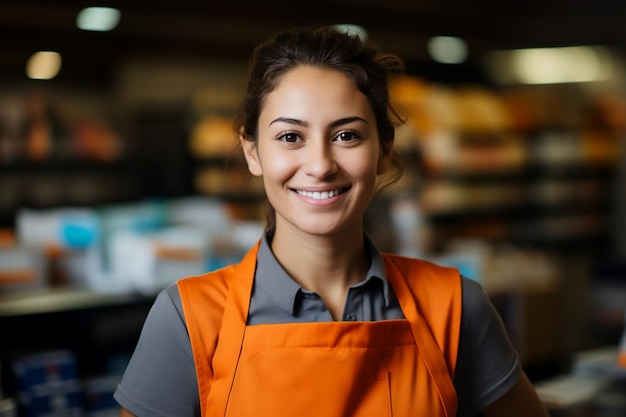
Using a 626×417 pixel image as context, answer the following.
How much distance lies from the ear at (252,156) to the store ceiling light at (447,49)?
6.66 m

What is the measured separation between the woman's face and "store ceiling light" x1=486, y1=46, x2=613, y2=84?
9866mm

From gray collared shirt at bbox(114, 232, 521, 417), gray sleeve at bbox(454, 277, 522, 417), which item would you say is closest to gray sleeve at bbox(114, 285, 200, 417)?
gray collared shirt at bbox(114, 232, 521, 417)

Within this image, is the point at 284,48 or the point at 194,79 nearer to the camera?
the point at 284,48

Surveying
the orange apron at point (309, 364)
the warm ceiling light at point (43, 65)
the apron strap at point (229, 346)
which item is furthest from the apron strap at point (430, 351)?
the warm ceiling light at point (43, 65)

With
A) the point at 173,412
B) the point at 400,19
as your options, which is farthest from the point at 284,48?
the point at 400,19

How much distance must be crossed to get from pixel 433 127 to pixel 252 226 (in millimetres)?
4372

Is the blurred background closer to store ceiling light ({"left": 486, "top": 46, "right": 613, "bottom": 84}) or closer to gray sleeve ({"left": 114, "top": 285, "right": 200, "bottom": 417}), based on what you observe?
store ceiling light ({"left": 486, "top": 46, "right": 613, "bottom": 84})

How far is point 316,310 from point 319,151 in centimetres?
30

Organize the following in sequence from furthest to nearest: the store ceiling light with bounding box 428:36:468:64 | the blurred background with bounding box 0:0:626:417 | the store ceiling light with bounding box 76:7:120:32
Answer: the store ceiling light with bounding box 428:36:468:64
the store ceiling light with bounding box 76:7:120:32
the blurred background with bounding box 0:0:626:417

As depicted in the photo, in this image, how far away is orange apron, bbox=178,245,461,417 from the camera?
1425mm

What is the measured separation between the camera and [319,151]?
141 centimetres

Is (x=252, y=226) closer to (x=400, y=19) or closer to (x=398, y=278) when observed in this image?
(x=400, y=19)

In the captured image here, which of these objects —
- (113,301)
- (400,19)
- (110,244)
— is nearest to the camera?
(113,301)

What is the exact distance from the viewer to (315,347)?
1.45 meters
